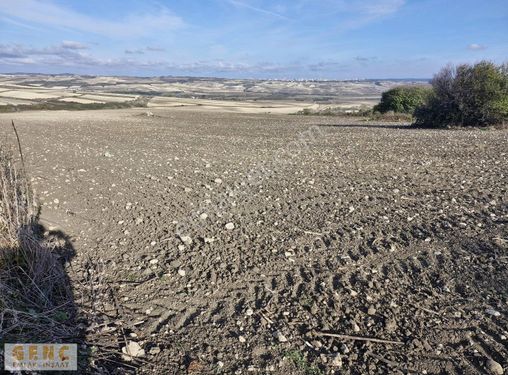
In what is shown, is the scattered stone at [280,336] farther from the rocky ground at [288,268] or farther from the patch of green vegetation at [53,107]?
the patch of green vegetation at [53,107]

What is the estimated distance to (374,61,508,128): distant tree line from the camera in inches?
869

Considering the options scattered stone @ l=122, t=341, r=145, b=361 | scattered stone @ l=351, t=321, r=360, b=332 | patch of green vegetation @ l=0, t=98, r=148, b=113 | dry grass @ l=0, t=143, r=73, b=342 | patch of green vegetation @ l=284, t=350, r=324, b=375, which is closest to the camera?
patch of green vegetation @ l=284, t=350, r=324, b=375

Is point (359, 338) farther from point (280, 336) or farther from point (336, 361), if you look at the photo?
point (280, 336)

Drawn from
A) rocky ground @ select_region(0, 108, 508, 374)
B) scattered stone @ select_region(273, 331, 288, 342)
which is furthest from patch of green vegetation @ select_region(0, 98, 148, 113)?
scattered stone @ select_region(273, 331, 288, 342)

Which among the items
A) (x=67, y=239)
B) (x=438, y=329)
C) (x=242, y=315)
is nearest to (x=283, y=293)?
(x=242, y=315)

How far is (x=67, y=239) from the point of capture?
18.1ft

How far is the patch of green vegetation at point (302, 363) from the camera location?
3105 mm

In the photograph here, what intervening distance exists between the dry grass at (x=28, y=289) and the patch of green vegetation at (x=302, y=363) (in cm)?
196

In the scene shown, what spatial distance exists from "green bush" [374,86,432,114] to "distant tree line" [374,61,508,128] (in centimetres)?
1393

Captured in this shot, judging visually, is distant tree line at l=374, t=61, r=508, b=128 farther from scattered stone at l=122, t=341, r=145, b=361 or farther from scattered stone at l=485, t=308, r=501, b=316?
scattered stone at l=122, t=341, r=145, b=361

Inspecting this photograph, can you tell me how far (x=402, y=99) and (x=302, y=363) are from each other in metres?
39.2

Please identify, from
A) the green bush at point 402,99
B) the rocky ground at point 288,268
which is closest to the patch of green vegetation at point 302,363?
the rocky ground at point 288,268

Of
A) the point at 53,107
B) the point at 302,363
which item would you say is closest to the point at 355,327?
the point at 302,363

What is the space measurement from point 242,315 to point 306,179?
529cm
